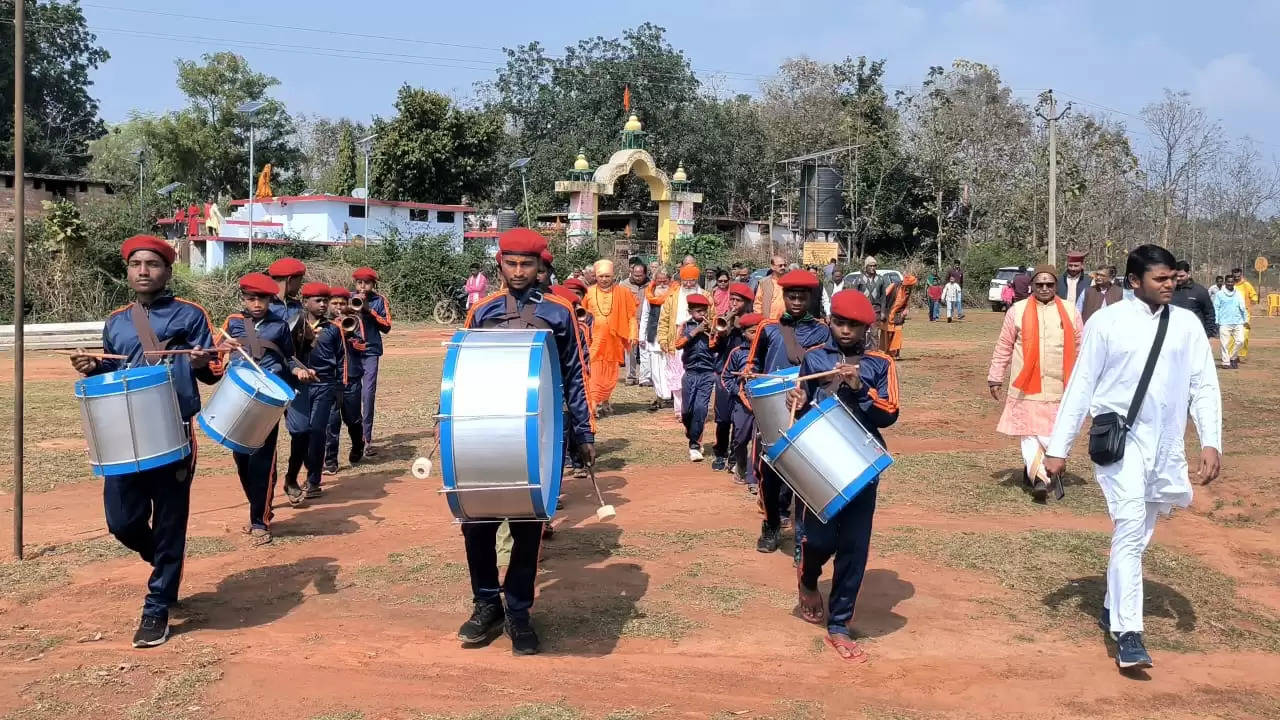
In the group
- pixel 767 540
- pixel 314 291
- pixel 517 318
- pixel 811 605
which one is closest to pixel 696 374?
pixel 767 540

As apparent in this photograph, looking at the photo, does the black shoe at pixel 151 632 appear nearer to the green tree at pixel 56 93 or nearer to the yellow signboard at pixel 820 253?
the yellow signboard at pixel 820 253

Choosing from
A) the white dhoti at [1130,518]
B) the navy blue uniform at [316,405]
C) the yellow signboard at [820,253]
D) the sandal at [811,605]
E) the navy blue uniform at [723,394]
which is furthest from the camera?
A: the yellow signboard at [820,253]

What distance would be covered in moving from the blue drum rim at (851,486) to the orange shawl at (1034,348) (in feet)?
13.7

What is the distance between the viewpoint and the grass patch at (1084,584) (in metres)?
5.95

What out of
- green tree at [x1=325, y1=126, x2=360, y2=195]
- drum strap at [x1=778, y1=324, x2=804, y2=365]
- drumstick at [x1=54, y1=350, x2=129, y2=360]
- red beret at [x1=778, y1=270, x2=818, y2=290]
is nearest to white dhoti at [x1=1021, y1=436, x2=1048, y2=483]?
drum strap at [x1=778, y1=324, x2=804, y2=365]

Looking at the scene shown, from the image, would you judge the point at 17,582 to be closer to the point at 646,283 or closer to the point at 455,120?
the point at 646,283

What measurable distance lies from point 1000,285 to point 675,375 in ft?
91.3

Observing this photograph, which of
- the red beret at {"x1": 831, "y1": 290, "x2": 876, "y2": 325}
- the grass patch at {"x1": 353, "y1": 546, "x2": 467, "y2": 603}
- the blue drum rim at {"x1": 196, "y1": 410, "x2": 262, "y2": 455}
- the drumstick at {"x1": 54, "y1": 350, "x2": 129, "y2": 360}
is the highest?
the red beret at {"x1": 831, "y1": 290, "x2": 876, "y2": 325}

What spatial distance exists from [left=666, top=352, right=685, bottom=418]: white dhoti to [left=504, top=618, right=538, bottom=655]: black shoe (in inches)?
302

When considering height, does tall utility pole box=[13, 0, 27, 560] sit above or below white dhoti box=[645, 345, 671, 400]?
above

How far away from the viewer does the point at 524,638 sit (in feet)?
17.5

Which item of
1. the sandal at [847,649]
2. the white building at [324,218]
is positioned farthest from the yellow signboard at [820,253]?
the sandal at [847,649]

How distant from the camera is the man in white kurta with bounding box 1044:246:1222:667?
5340 millimetres

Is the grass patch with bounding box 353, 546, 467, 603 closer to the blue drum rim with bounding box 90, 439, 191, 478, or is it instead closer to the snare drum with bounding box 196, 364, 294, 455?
the snare drum with bounding box 196, 364, 294, 455
